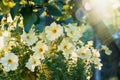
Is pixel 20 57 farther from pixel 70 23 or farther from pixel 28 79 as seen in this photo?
pixel 70 23

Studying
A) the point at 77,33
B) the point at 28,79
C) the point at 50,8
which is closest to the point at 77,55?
the point at 77,33

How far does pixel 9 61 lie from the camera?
7.34ft

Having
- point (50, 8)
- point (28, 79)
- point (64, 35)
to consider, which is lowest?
point (28, 79)

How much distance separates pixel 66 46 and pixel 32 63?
0.70 ft

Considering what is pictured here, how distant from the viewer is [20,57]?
2.26m

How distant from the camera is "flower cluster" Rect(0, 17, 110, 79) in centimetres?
222

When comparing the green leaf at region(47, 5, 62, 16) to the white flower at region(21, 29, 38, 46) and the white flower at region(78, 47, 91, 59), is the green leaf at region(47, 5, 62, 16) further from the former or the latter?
the white flower at region(78, 47, 91, 59)

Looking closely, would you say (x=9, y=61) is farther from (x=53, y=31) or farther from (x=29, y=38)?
(x=53, y=31)

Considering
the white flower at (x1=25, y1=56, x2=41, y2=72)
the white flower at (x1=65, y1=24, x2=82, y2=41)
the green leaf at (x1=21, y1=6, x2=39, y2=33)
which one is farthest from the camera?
the white flower at (x1=65, y1=24, x2=82, y2=41)

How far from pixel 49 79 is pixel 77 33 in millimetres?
309

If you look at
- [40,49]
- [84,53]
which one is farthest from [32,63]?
[84,53]

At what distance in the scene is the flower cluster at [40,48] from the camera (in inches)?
87.3

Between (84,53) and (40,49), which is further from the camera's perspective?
(84,53)

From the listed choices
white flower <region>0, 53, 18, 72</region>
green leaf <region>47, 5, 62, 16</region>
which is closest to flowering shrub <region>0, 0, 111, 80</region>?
white flower <region>0, 53, 18, 72</region>
